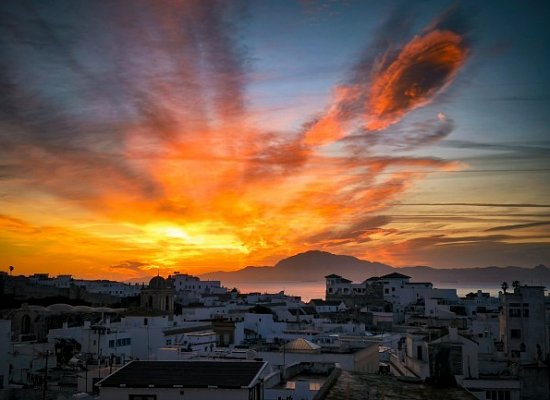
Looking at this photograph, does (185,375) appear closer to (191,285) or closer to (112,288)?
(112,288)

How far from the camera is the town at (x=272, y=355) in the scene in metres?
23.7

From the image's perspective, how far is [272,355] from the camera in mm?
42750

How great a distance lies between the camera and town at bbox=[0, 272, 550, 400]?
23.7 m

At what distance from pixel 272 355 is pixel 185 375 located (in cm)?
1879

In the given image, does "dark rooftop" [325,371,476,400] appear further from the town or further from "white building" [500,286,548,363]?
"white building" [500,286,548,363]

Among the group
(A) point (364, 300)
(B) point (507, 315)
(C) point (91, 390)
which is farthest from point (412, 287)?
(C) point (91, 390)

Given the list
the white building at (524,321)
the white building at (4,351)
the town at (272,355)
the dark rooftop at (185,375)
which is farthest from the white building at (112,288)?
the dark rooftop at (185,375)

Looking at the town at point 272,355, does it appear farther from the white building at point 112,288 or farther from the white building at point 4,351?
the white building at point 112,288

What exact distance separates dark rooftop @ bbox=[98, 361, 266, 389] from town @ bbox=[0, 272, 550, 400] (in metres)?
0.05

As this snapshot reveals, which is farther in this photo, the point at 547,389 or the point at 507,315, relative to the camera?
the point at 507,315

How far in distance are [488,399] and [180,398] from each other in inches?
660

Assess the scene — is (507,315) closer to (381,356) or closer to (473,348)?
(381,356)

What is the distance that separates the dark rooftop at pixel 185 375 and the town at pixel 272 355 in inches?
1.8

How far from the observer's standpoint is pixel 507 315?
46344 mm
